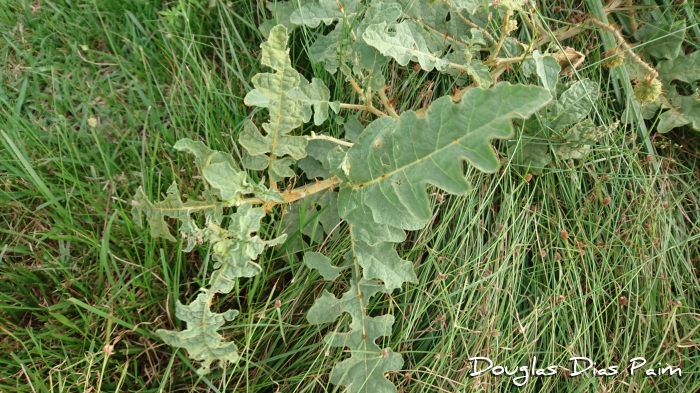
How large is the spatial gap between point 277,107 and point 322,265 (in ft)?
1.62

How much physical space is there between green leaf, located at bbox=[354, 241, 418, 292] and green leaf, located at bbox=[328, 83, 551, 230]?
22cm

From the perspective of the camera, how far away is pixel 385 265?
1591 millimetres

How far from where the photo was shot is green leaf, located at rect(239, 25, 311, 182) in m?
1.39

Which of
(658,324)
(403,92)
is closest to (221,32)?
(403,92)

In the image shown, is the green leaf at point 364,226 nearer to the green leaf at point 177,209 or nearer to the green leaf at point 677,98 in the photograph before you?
the green leaf at point 177,209

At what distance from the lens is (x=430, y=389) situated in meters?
1.73

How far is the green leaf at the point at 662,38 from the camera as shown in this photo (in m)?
1.96

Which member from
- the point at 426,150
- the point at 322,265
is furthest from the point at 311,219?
the point at 426,150

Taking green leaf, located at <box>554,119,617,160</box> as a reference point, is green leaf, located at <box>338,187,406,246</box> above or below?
below

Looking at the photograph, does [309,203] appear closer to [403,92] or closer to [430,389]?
[403,92]

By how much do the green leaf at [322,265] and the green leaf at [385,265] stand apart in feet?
0.28

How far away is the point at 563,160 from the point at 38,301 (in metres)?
1.81

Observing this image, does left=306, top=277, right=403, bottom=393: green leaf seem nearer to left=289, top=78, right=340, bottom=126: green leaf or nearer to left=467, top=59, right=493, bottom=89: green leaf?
left=289, top=78, right=340, bottom=126: green leaf

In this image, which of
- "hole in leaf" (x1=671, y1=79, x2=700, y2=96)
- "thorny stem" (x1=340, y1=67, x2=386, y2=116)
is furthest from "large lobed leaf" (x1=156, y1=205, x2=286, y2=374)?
"hole in leaf" (x1=671, y1=79, x2=700, y2=96)
